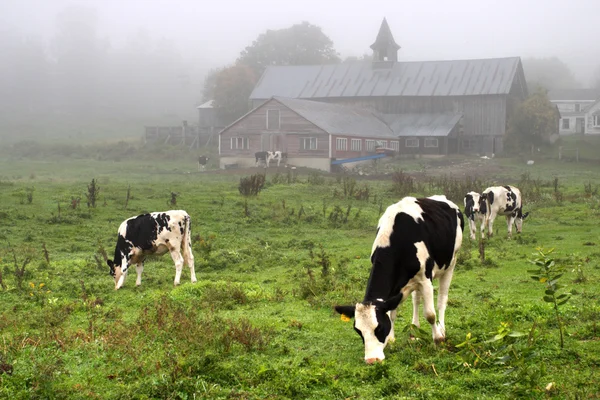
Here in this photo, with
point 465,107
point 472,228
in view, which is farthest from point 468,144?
point 472,228

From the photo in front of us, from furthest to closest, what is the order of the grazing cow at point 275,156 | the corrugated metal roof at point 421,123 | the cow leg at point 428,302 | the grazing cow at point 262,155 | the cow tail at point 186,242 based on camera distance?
1. the corrugated metal roof at point 421,123
2. the grazing cow at point 275,156
3. the grazing cow at point 262,155
4. the cow tail at point 186,242
5. the cow leg at point 428,302

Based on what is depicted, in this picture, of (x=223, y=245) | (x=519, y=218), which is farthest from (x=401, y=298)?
(x=519, y=218)

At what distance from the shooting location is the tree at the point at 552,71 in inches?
4905

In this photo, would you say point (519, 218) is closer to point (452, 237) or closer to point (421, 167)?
point (452, 237)

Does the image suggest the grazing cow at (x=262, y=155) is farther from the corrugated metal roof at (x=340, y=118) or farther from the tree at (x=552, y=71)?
the tree at (x=552, y=71)

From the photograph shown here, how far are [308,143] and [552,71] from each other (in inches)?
3568

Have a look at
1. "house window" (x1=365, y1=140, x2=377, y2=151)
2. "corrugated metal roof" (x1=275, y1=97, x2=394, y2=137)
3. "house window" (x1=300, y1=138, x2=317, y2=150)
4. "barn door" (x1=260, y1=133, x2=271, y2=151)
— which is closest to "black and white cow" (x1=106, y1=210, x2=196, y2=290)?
"corrugated metal roof" (x1=275, y1=97, x2=394, y2=137)

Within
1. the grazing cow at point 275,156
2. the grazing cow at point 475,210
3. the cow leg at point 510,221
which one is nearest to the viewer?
the cow leg at point 510,221

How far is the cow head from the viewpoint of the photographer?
809cm

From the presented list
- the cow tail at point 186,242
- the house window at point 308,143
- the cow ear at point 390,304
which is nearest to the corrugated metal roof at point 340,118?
the house window at point 308,143

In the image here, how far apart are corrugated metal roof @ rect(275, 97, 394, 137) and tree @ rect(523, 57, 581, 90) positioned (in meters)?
67.9

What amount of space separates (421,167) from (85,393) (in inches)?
1733

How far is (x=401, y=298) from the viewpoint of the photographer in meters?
8.40

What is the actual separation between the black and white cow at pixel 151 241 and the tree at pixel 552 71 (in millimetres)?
115167
